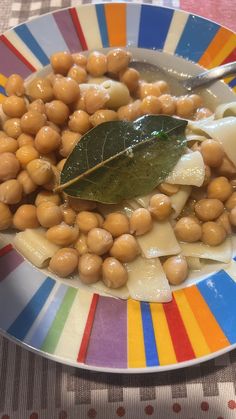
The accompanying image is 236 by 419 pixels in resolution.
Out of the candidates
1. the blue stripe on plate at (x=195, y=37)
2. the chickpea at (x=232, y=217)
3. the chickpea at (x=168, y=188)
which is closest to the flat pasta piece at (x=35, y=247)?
the chickpea at (x=168, y=188)

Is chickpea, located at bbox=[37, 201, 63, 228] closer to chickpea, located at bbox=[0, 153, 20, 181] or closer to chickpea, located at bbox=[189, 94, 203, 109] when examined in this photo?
chickpea, located at bbox=[0, 153, 20, 181]

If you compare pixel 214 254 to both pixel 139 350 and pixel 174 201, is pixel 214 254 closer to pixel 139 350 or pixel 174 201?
pixel 174 201

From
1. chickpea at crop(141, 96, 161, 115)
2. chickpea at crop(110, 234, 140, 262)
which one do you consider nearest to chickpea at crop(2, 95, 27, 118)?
chickpea at crop(141, 96, 161, 115)

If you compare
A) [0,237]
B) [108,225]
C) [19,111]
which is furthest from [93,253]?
[19,111]

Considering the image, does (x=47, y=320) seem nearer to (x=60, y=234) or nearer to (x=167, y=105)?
(x=60, y=234)

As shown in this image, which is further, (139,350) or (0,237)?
(0,237)

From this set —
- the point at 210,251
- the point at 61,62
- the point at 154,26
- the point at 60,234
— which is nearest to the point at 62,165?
the point at 60,234
